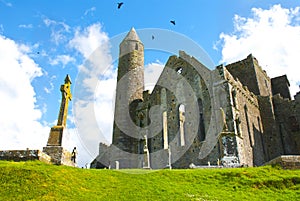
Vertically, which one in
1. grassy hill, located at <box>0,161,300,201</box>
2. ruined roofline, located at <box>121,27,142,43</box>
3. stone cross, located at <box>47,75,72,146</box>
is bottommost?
grassy hill, located at <box>0,161,300,201</box>

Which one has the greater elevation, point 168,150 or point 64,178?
point 168,150

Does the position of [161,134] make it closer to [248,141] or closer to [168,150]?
[168,150]

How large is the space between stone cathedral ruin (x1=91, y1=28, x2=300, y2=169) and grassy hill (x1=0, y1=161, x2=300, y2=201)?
5.40 m

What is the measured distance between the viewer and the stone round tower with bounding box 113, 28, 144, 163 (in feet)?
93.6

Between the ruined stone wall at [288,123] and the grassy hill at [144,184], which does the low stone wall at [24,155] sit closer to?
the grassy hill at [144,184]

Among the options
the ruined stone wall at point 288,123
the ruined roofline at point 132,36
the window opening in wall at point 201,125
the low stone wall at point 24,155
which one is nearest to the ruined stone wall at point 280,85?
the ruined stone wall at point 288,123

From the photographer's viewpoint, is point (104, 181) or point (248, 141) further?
point (248, 141)

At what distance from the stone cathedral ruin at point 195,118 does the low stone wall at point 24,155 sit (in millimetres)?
8409

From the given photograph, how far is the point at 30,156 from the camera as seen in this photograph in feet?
45.2

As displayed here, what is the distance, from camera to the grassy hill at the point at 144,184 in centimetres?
1066

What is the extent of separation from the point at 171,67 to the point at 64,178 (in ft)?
67.4

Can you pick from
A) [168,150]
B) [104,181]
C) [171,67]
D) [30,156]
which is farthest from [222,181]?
[171,67]

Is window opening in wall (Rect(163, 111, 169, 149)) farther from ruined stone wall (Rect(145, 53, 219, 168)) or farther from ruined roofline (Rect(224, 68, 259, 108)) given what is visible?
ruined roofline (Rect(224, 68, 259, 108))

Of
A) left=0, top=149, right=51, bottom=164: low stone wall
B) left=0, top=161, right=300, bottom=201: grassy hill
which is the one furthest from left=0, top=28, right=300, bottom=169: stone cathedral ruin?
left=0, top=161, right=300, bottom=201: grassy hill
